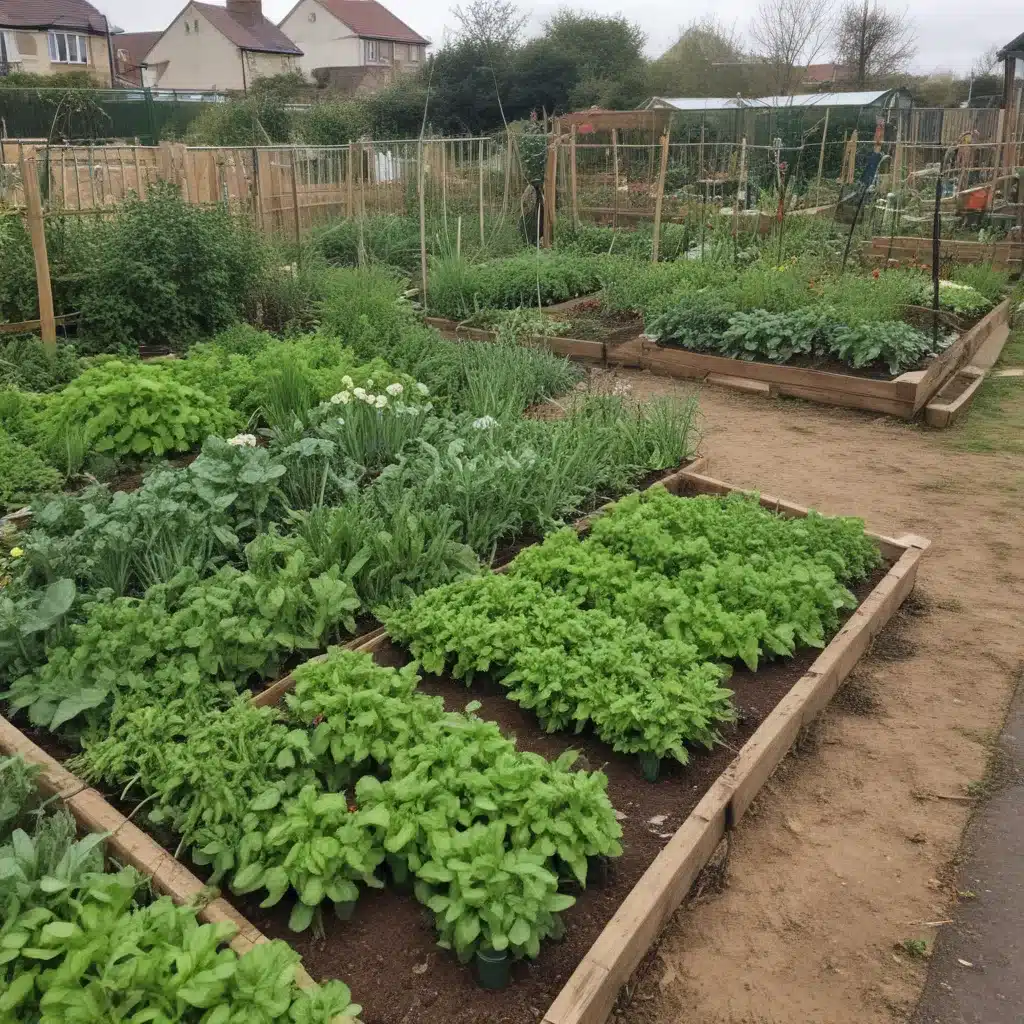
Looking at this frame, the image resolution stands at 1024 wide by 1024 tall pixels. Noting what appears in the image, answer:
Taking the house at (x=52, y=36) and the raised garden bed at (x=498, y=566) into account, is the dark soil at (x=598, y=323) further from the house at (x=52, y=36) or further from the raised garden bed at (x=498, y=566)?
the house at (x=52, y=36)

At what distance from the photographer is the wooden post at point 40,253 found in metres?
6.78

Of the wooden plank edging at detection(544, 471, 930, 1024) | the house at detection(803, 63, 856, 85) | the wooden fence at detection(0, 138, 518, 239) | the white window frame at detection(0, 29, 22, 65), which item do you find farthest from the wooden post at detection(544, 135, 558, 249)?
the white window frame at detection(0, 29, 22, 65)

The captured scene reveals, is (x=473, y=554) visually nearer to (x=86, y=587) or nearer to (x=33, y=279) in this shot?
(x=86, y=587)

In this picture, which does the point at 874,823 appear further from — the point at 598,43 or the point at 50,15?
the point at 50,15

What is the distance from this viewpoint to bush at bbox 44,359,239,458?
520 centimetres

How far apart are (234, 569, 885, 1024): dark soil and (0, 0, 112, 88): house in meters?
49.3

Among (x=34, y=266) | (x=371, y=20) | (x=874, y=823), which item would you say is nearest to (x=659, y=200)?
(x=34, y=266)

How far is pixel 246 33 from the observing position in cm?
5131

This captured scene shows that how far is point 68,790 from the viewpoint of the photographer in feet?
9.08

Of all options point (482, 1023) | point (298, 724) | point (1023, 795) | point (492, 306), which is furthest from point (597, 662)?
point (492, 306)

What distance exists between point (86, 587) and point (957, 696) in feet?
11.7

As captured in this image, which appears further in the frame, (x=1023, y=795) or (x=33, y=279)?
(x=33, y=279)

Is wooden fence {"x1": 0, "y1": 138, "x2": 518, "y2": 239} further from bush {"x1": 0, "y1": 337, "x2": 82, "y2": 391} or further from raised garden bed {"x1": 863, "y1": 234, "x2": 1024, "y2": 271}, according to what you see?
raised garden bed {"x1": 863, "y1": 234, "x2": 1024, "y2": 271}

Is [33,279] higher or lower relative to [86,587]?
higher
